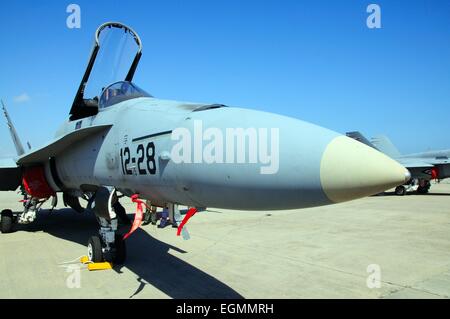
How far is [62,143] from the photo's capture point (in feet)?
18.9

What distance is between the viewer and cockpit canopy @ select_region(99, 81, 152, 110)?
5.27 m

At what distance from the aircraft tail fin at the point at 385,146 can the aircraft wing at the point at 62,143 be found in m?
23.7

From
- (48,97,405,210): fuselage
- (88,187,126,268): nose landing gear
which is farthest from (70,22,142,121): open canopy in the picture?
(48,97,405,210): fuselage

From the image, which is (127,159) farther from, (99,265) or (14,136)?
(14,136)

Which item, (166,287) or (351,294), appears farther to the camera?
(166,287)

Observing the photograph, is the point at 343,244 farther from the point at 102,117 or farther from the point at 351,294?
the point at 102,117

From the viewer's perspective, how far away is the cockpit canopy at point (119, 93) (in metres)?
5.27

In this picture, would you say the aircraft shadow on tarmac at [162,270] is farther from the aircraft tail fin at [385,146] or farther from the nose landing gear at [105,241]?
the aircraft tail fin at [385,146]

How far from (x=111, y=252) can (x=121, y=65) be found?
323 centimetres

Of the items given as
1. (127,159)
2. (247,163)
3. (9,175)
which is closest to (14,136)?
(9,175)

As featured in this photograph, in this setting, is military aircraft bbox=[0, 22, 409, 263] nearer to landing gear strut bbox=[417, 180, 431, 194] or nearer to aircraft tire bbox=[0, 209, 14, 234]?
aircraft tire bbox=[0, 209, 14, 234]
